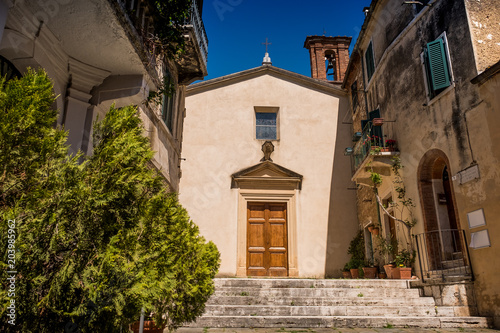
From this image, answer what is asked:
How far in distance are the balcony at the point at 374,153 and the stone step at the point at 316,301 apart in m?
3.76

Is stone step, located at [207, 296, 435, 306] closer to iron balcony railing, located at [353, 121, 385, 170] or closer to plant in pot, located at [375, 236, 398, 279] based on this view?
plant in pot, located at [375, 236, 398, 279]

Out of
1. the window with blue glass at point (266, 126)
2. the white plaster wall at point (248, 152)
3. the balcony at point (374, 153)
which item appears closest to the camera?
the balcony at point (374, 153)

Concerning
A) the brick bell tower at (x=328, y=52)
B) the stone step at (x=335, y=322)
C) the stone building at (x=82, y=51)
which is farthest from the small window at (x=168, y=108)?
the brick bell tower at (x=328, y=52)

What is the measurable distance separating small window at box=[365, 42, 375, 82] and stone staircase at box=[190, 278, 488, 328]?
22.8 ft

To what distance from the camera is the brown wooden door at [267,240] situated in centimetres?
1259

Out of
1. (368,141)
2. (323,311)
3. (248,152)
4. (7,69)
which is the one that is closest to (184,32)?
(7,69)

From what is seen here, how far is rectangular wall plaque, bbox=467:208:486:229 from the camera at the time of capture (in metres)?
6.52

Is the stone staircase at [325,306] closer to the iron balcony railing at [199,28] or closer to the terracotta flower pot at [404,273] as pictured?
the terracotta flower pot at [404,273]

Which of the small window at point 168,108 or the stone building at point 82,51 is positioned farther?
the small window at point 168,108

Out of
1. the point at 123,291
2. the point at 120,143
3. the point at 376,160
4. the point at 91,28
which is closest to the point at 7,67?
the point at 91,28

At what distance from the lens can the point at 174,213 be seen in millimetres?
4375

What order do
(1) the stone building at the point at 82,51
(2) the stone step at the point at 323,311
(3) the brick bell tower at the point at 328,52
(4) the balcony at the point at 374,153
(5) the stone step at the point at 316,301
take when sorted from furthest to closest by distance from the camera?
(3) the brick bell tower at the point at 328,52, (4) the balcony at the point at 374,153, (5) the stone step at the point at 316,301, (2) the stone step at the point at 323,311, (1) the stone building at the point at 82,51

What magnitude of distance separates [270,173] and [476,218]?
7.57m

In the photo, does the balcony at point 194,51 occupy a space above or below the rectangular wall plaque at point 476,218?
above
